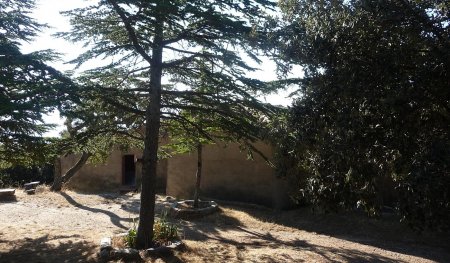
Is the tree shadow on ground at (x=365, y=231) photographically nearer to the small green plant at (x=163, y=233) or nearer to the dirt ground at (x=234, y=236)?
the dirt ground at (x=234, y=236)

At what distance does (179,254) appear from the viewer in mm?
8531

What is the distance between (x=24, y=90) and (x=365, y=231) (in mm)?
9965

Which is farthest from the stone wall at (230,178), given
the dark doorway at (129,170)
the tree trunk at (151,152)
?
the dark doorway at (129,170)

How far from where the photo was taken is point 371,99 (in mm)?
4777

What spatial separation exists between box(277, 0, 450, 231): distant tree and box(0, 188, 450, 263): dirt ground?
3.80 m

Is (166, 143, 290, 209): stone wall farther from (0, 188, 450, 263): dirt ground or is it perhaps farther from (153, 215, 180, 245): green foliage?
(153, 215, 180, 245): green foliage

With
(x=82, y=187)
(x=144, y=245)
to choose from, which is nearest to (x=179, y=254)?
(x=144, y=245)

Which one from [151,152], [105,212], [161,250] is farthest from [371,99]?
[105,212]

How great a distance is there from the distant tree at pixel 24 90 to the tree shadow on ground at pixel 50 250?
2.22m

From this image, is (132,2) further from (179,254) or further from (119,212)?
(119,212)

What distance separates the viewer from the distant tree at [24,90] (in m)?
7.24

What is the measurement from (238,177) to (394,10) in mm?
11127

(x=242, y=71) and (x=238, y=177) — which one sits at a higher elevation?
(x=242, y=71)

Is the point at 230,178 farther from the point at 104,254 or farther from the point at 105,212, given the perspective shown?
the point at 104,254
